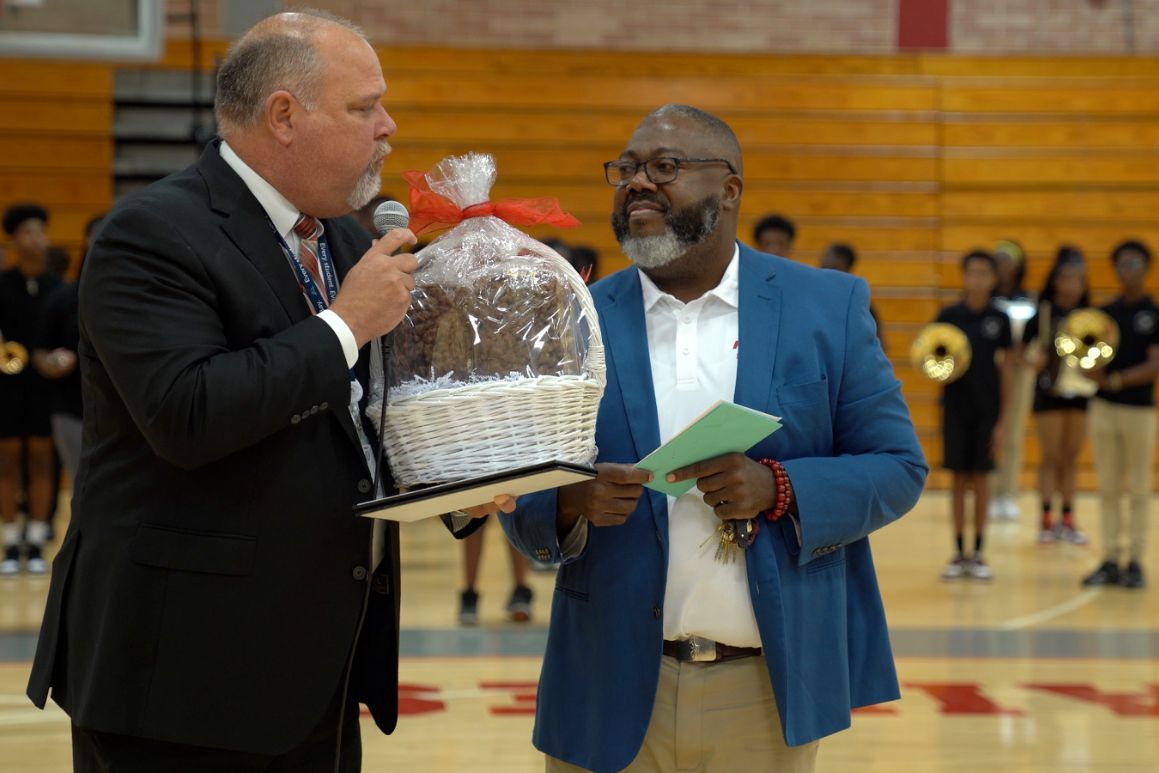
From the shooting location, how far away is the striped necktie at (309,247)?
2.25m

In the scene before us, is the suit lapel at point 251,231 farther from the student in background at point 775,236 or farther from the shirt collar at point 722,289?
the student in background at point 775,236

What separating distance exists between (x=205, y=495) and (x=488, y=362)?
0.46 m

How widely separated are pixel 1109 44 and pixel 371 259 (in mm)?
12231

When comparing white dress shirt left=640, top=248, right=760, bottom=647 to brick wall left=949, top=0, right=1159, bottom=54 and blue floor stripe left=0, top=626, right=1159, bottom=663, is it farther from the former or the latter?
brick wall left=949, top=0, right=1159, bottom=54

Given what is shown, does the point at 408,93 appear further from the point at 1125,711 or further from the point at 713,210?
the point at 713,210

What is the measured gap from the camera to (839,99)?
41.3ft

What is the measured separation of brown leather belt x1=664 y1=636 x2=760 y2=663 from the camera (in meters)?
2.47

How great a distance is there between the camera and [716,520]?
2490 mm

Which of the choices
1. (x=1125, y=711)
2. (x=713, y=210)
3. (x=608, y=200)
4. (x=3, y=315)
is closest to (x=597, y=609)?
(x=713, y=210)

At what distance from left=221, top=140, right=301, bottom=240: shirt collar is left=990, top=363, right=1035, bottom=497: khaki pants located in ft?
31.4

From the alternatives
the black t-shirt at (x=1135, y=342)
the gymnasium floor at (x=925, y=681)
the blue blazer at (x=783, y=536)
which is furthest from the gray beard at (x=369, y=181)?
the black t-shirt at (x=1135, y=342)

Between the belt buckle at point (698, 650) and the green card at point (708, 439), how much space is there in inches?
12.2

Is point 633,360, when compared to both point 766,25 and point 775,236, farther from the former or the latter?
point 766,25

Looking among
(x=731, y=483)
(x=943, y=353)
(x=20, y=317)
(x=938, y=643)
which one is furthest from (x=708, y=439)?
(x=20, y=317)
